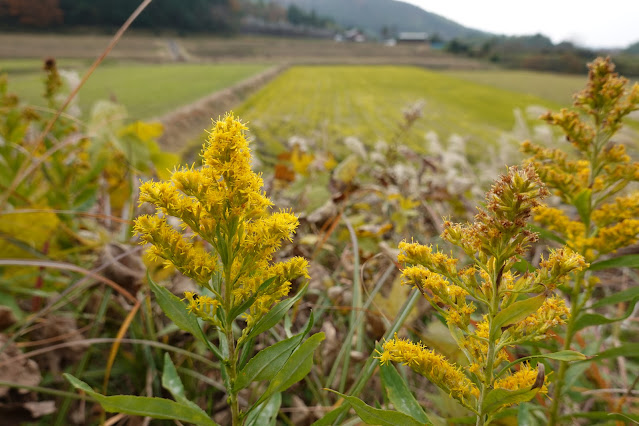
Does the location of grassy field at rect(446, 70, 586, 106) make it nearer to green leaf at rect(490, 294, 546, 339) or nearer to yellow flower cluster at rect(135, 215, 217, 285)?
green leaf at rect(490, 294, 546, 339)

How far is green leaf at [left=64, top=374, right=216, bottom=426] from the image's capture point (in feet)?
1.47

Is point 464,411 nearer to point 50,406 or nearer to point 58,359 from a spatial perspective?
point 50,406

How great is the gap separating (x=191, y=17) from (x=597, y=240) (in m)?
13.3

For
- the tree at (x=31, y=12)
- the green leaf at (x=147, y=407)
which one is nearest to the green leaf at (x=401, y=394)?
the green leaf at (x=147, y=407)

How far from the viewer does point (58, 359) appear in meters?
1.07

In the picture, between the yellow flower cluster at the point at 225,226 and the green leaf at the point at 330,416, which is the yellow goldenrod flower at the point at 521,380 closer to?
the green leaf at the point at 330,416

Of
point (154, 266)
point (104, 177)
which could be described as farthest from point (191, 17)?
point (154, 266)

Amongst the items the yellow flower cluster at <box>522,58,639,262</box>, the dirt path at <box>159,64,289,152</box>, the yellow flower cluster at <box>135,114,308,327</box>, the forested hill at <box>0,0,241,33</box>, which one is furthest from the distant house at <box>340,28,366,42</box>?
the yellow flower cluster at <box>135,114,308,327</box>

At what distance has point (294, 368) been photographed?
532mm

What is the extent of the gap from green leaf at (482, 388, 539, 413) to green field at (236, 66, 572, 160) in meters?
2.07

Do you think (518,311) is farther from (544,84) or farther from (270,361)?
(544,84)

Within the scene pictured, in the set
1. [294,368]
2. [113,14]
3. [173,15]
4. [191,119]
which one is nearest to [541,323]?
[294,368]

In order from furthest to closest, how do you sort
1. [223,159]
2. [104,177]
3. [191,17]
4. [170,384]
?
[191,17]
[104,177]
[170,384]
[223,159]

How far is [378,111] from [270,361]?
120 inches
